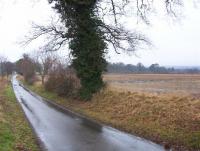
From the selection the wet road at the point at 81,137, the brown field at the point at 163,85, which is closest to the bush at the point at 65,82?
the brown field at the point at 163,85

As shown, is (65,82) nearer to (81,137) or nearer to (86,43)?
(86,43)

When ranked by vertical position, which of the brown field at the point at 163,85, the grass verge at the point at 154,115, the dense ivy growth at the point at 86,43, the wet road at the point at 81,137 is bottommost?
the wet road at the point at 81,137

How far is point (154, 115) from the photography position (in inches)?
811

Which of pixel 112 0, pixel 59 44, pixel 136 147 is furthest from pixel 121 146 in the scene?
pixel 59 44

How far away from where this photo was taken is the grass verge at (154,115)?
54.0 ft

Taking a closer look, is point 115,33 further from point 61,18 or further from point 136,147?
Answer: point 136,147

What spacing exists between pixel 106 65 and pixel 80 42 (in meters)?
2.80

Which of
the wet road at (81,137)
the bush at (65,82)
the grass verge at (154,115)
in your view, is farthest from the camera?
the bush at (65,82)

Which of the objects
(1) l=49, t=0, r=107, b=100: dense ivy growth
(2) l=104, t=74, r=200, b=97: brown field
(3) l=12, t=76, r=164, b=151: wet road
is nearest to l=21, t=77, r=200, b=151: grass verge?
(3) l=12, t=76, r=164, b=151: wet road

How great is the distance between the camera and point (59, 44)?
1355 inches

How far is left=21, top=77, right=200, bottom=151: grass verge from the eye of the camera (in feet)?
54.0

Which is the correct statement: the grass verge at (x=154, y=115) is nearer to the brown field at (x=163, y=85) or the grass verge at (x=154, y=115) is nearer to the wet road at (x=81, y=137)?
the wet road at (x=81, y=137)

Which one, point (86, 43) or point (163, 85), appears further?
point (163, 85)

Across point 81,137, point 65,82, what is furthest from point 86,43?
point 81,137
